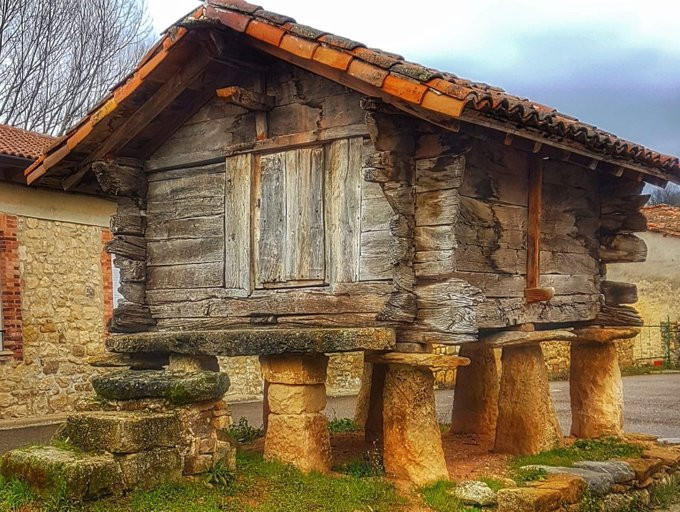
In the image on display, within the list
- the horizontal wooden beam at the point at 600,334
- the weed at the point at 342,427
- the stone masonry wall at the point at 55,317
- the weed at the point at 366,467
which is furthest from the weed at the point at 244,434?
the stone masonry wall at the point at 55,317

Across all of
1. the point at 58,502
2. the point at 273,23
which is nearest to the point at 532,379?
the point at 273,23

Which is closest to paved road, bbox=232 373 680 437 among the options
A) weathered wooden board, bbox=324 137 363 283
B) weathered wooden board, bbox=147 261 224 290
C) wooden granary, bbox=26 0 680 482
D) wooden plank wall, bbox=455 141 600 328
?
wooden granary, bbox=26 0 680 482

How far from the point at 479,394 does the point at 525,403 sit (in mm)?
1123

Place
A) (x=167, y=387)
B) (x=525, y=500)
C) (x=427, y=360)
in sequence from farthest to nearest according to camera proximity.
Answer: (x=427, y=360), (x=525, y=500), (x=167, y=387)

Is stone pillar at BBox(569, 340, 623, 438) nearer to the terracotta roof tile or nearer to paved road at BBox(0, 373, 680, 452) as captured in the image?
paved road at BBox(0, 373, 680, 452)

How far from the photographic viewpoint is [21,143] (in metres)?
12.0

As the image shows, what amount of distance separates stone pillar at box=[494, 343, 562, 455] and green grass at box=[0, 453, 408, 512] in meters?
1.93

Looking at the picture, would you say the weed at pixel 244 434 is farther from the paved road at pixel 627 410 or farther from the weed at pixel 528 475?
the weed at pixel 528 475

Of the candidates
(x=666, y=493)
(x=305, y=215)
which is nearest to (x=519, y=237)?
(x=305, y=215)

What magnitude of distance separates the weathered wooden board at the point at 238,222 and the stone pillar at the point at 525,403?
2534mm

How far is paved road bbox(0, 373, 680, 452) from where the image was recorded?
10523 mm

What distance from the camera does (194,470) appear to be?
5.51 meters

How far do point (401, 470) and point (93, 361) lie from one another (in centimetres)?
292

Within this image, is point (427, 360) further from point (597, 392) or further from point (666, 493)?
point (666, 493)
